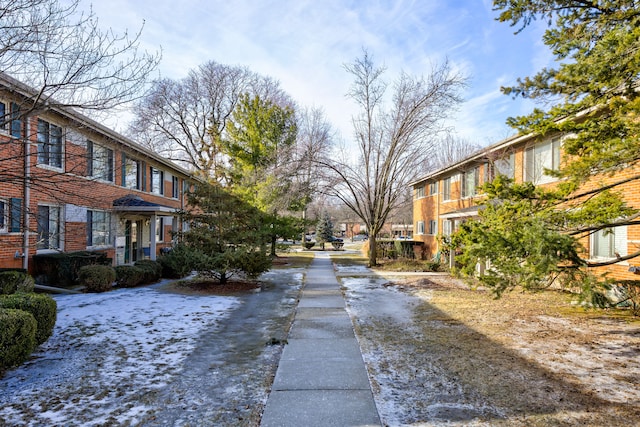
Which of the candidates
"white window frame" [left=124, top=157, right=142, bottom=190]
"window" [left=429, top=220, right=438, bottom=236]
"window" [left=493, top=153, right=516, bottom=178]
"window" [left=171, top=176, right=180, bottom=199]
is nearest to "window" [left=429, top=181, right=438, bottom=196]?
"window" [left=429, top=220, right=438, bottom=236]

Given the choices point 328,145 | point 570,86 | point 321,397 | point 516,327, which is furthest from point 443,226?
point 321,397

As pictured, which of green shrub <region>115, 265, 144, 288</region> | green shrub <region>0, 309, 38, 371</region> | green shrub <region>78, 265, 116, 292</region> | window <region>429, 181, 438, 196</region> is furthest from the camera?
window <region>429, 181, 438, 196</region>

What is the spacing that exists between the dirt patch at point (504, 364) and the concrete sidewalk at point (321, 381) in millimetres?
222

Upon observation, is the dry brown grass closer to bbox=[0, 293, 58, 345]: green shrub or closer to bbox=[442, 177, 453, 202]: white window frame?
bbox=[0, 293, 58, 345]: green shrub

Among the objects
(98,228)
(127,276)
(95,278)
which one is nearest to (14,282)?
(95,278)

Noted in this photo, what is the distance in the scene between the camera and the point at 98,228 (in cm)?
1576

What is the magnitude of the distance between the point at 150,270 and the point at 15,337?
906cm

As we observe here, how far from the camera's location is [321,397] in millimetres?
4457

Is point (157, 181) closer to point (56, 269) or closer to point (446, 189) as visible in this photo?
point (56, 269)

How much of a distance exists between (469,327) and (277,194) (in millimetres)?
15360

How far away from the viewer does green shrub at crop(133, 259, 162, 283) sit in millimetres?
13583

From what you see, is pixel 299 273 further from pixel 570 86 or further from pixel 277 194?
pixel 570 86

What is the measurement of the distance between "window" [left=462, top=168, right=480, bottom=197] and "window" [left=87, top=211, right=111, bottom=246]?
15.7 metres

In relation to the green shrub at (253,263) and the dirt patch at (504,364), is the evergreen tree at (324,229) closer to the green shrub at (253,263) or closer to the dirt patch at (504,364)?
the green shrub at (253,263)
